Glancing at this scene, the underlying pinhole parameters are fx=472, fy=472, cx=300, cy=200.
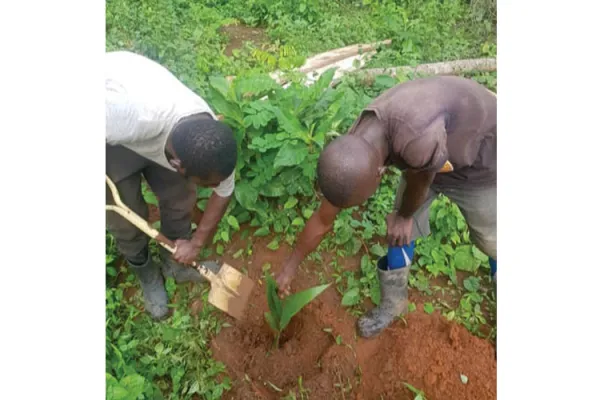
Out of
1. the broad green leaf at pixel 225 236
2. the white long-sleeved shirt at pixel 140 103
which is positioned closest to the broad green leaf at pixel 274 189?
the broad green leaf at pixel 225 236

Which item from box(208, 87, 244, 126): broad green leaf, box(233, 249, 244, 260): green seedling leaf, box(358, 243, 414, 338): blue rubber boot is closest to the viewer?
box(358, 243, 414, 338): blue rubber boot

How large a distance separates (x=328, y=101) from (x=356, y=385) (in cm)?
135

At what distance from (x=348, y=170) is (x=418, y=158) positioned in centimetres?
25

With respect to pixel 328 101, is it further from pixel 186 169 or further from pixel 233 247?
pixel 186 169

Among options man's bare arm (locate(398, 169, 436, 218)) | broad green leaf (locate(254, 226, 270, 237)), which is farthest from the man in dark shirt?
broad green leaf (locate(254, 226, 270, 237))

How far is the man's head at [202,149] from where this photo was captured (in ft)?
4.95

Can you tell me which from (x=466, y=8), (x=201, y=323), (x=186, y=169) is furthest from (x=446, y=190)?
(x=466, y=8)

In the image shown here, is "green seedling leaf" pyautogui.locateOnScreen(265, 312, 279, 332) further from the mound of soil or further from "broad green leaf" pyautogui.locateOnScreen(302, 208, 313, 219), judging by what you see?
"broad green leaf" pyautogui.locateOnScreen(302, 208, 313, 219)

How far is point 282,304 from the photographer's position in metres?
1.90

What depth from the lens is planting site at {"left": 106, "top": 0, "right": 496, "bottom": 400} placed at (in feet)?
6.38

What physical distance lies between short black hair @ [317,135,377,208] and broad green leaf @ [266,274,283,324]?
0.57 meters

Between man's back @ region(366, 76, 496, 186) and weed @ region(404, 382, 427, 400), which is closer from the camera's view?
man's back @ region(366, 76, 496, 186)

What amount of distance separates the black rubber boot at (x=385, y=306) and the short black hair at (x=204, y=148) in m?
0.92

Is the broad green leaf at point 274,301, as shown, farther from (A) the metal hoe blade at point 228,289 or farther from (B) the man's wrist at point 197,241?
(B) the man's wrist at point 197,241
